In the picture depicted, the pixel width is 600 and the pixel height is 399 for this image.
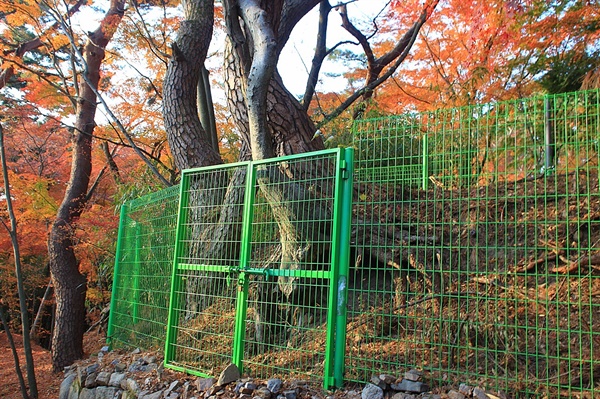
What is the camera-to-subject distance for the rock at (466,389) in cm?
314

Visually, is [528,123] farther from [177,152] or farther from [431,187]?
[177,152]

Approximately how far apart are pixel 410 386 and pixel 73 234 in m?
8.95

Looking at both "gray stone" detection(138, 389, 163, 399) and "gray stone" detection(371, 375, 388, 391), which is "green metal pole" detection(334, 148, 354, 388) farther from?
"gray stone" detection(138, 389, 163, 399)

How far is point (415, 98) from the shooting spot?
37.3ft

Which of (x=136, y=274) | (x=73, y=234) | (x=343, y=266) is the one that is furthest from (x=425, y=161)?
(x=73, y=234)

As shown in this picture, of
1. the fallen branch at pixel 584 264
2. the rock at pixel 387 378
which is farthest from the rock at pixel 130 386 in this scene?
the fallen branch at pixel 584 264

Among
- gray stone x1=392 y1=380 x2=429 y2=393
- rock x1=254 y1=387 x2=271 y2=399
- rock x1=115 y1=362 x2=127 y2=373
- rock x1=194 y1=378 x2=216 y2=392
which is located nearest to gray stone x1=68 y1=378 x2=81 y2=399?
rock x1=115 y1=362 x2=127 y2=373

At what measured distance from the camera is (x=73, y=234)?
10320 millimetres

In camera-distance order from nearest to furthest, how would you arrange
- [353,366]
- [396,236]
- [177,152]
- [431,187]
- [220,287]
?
[353,366], [431,187], [396,236], [220,287], [177,152]

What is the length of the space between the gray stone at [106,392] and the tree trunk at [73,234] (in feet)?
17.2

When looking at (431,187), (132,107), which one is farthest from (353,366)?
(132,107)

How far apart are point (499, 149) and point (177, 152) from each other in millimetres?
4870

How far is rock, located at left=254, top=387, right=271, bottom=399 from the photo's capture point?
3.72 m

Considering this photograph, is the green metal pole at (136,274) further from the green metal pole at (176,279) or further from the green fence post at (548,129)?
the green fence post at (548,129)
